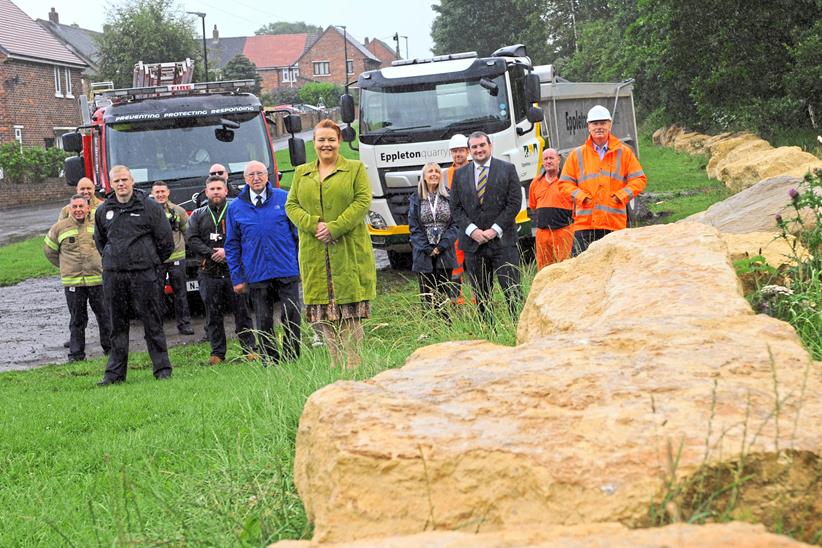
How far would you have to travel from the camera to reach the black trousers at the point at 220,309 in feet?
37.7

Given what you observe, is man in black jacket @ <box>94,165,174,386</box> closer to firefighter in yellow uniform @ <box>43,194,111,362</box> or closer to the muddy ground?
firefighter in yellow uniform @ <box>43,194,111,362</box>

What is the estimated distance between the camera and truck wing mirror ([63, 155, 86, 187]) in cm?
1501

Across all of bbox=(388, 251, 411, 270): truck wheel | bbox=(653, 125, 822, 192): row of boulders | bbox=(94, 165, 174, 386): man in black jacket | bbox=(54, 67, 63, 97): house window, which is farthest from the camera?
bbox=(54, 67, 63, 97): house window

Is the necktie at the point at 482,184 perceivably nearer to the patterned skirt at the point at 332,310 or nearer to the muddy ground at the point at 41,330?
the patterned skirt at the point at 332,310

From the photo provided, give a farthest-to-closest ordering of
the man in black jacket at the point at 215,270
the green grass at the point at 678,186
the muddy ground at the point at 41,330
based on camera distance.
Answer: the green grass at the point at 678,186
the muddy ground at the point at 41,330
the man in black jacket at the point at 215,270

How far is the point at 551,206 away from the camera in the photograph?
39.7 ft

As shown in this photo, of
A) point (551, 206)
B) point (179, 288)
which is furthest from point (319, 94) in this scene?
point (551, 206)

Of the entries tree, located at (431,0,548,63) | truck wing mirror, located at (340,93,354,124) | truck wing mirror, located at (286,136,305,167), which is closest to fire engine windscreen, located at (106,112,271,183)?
truck wing mirror, located at (286,136,305,167)

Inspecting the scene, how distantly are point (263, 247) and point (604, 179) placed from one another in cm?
305

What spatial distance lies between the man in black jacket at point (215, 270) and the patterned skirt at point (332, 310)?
3041mm

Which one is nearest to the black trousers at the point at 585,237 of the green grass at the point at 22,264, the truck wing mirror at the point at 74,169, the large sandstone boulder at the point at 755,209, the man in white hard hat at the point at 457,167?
the large sandstone boulder at the point at 755,209

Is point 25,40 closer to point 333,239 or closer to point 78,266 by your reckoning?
point 78,266

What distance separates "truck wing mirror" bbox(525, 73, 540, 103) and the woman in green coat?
892 centimetres

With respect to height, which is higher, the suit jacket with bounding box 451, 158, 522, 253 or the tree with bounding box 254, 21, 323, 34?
the tree with bounding box 254, 21, 323, 34
